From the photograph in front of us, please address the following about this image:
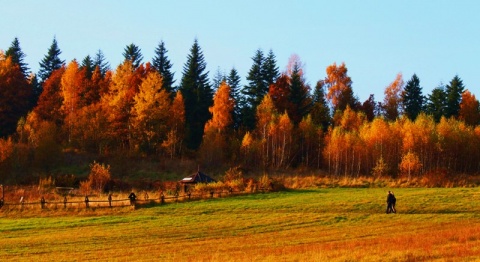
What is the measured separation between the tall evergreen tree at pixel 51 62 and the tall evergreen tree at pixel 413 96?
60.1 m

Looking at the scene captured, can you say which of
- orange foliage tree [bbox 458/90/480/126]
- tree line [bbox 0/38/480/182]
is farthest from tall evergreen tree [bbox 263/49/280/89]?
orange foliage tree [bbox 458/90/480/126]

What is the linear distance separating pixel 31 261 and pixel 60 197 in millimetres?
23239

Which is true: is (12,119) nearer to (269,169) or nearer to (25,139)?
(25,139)

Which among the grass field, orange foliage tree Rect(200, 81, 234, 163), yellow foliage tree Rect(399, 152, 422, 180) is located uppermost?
orange foliage tree Rect(200, 81, 234, 163)

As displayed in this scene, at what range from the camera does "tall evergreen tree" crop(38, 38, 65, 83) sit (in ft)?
297

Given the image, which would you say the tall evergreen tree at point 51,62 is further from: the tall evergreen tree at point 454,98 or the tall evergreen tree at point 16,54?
the tall evergreen tree at point 454,98

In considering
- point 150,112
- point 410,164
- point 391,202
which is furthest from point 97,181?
point 410,164

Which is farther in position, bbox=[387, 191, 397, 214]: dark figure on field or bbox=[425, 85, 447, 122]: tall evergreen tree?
bbox=[425, 85, 447, 122]: tall evergreen tree

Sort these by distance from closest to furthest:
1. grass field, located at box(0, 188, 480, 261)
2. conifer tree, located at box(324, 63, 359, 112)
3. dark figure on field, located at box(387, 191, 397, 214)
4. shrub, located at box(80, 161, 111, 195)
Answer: grass field, located at box(0, 188, 480, 261) → dark figure on field, located at box(387, 191, 397, 214) → shrub, located at box(80, 161, 111, 195) → conifer tree, located at box(324, 63, 359, 112)

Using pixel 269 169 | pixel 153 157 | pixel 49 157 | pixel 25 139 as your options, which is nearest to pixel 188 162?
pixel 153 157

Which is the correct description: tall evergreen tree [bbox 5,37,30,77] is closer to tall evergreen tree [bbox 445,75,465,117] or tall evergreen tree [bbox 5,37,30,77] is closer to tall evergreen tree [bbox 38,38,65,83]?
tall evergreen tree [bbox 38,38,65,83]

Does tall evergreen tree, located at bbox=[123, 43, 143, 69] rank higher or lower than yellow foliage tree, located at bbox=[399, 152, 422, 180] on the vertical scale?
higher

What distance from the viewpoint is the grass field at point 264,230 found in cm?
2095

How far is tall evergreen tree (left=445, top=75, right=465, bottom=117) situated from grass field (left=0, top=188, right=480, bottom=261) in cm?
4195
